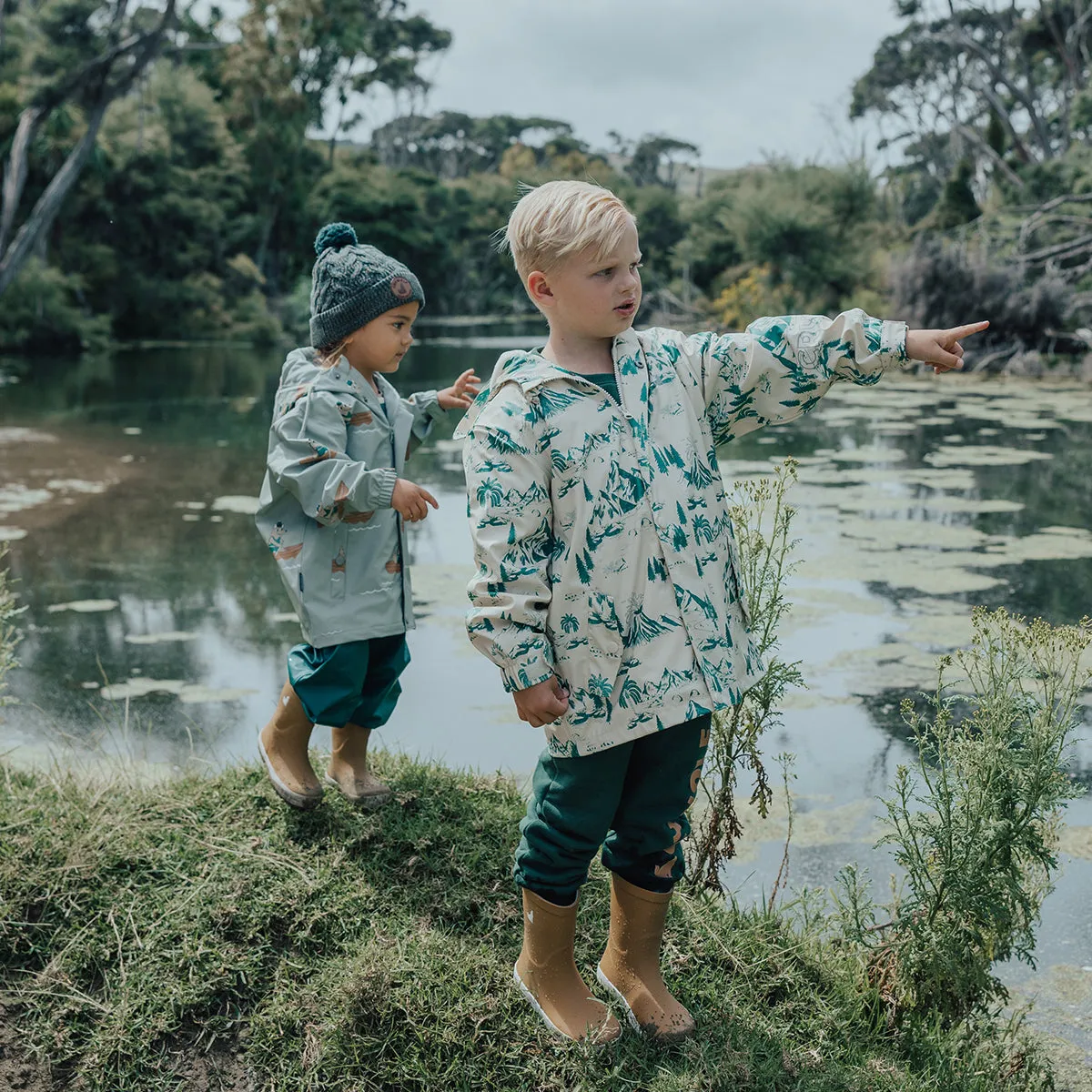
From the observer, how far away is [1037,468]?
781 cm

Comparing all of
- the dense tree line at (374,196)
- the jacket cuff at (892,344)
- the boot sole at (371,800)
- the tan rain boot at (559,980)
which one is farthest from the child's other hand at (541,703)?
the dense tree line at (374,196)

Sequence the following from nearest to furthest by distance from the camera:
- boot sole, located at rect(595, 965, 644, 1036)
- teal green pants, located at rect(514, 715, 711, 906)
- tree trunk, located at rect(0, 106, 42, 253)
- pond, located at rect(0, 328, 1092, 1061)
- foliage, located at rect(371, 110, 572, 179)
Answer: teal green pants, located at rect(514, 715, 711, 906) → boot sole, located at rect(595, 965, 644, 1036) → pond, located at rect(0, 328, 1092, 1061) → tree trunk, located at rect(0, 106, 42, 253) → foliage, located at rect(371, 110, 572, 179)

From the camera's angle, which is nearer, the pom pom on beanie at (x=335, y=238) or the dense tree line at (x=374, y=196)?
the pom pom on beanie at (x=335, y=238)

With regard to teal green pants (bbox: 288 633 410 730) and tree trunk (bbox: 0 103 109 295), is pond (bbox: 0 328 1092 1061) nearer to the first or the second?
teal green pants (bbox: 288 633 410 730)

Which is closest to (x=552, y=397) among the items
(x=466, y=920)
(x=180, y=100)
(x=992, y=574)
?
(x=466, y=920)

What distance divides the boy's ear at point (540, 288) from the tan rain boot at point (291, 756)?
1.11m

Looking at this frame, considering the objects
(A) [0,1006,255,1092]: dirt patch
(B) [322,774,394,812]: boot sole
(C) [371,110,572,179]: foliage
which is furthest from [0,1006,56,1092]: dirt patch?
(C) [371,110,572,179]: foliage

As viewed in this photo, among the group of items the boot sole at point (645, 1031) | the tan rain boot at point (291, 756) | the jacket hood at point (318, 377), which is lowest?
the boot sole at point (645, 1031)

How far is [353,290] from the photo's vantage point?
251cm

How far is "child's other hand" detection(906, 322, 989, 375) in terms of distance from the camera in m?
1.86

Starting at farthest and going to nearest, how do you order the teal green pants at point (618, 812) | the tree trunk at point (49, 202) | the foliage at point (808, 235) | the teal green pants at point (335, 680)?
the foliage at point (808, 235), the tree trunk at point (49, 202), the teal green pants at point (335, 680), the teal green pants at point (618, 812)

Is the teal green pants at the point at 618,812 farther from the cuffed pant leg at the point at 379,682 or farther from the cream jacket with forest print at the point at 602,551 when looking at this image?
the cuffed pant leg at the point at 379,682

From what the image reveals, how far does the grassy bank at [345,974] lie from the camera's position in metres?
1.94

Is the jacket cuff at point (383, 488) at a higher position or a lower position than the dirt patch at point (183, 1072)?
higher
